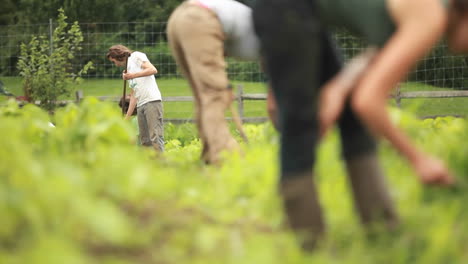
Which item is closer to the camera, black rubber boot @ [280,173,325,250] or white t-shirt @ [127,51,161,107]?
black rubber boot @ [280,173,325,250]

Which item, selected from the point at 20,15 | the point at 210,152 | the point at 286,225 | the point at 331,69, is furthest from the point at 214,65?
the point at 20,15

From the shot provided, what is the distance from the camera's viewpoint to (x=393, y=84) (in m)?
2.55

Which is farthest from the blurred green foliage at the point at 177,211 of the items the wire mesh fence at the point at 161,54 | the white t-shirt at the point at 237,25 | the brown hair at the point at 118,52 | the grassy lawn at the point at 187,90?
the grassy lawn at the point at 187,90

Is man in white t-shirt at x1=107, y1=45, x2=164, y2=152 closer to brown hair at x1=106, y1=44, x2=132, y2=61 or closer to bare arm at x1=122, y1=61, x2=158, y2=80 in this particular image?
bare arm at x1=122, y1=61, x2=158, y2=80

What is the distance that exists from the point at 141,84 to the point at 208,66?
422 cm

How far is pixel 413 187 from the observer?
3199 millimetres

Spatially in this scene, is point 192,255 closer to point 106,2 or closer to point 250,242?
point 250,242

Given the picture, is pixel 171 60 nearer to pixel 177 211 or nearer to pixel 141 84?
pixel 141 84

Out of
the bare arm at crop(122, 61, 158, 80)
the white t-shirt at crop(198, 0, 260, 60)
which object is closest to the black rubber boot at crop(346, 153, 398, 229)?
the white t-shirt at crop(198, 0, 260, 60)

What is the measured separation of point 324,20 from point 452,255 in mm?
1049

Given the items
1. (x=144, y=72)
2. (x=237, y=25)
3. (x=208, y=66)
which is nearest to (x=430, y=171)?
(x=208, y=66)

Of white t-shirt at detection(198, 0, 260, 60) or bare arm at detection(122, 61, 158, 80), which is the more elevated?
white t-shirt at detection(198, 0, 260, 60)

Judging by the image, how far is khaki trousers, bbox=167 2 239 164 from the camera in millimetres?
5074

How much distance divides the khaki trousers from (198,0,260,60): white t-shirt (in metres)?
0.06
